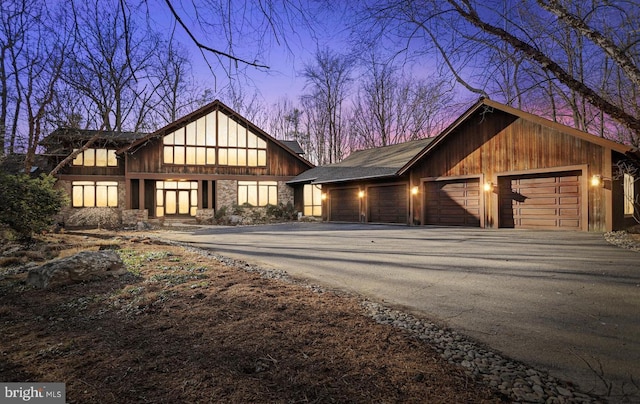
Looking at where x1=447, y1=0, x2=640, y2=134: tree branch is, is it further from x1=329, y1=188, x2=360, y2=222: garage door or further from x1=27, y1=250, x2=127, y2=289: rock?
x1=329, y1=188, x2=360, y2=222: garage door

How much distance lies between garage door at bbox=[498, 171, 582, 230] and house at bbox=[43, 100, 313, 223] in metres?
15.4

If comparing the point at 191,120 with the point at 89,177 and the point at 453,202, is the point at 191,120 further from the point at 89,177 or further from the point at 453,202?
the point at 453,202

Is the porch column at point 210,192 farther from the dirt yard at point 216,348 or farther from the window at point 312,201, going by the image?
the dirt yard at point 216,348

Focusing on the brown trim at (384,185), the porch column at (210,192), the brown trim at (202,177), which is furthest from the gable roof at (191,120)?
the brown trim at (384,185)

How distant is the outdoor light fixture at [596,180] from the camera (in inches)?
452

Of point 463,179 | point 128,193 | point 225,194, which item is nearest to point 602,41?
point 463,179

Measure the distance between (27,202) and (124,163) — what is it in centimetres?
1617

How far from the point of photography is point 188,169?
23.5m

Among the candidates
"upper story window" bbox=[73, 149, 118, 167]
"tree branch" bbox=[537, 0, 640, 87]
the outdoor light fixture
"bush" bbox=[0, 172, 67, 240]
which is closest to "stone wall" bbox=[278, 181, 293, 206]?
"upper story window" bbox=[73, 149, 118, 167]

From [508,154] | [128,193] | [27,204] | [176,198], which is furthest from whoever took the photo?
[176,198]

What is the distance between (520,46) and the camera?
5.28 metres

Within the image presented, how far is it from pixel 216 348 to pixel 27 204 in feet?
32.1

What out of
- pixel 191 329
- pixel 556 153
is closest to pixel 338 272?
pixel 191 329

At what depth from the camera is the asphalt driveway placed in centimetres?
270
